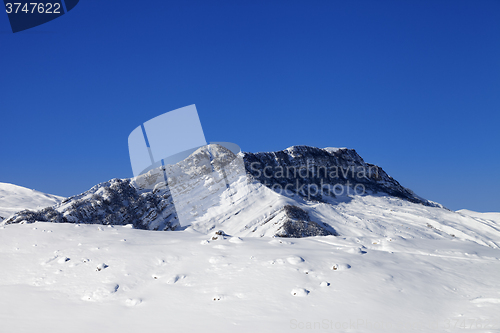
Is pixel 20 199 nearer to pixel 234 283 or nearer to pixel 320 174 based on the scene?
pixel 320 174

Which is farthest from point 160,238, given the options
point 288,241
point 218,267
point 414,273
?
point 414,273

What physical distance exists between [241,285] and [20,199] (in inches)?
1114

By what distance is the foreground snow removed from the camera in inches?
177

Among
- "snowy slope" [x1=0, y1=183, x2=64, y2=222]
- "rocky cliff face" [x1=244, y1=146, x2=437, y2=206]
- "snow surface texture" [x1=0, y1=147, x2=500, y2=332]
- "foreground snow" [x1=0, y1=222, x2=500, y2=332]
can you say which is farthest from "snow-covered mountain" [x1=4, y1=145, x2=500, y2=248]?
"snowy slope" [x1=0, y1=183, x2=64, y2=222]

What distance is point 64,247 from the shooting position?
25.2ft

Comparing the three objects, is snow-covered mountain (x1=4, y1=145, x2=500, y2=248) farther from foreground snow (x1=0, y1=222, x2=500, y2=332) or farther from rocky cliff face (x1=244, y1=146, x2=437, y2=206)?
foreground snow (x1=0, y1=222, x2=500, y2=332)

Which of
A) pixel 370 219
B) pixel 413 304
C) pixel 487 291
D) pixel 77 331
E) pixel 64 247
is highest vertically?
pixel 64 247

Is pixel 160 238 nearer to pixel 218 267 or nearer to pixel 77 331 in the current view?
pixel 218 267

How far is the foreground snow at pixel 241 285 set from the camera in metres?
4.50

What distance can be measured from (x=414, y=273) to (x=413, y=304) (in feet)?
4.38

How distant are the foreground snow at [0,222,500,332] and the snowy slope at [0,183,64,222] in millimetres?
19182

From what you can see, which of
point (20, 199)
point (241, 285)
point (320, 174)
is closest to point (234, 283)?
point (241, 285)

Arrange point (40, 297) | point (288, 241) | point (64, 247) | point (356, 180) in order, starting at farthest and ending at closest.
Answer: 1. point (356, 180)
2. point (288, 241)
3. point (64, 247)
4. point (40, 297)

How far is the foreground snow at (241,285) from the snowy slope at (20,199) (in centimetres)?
1918
